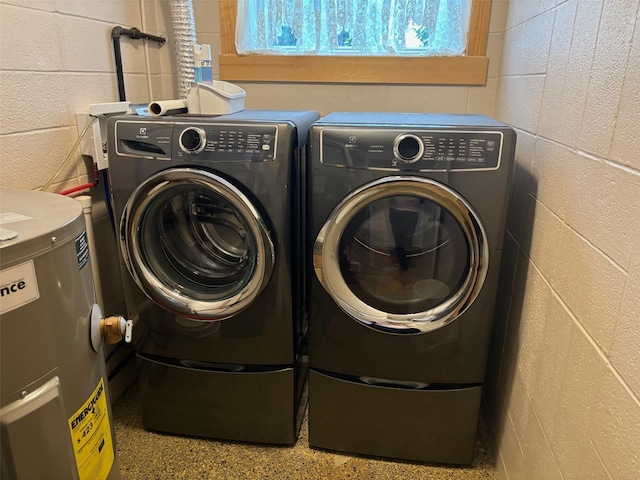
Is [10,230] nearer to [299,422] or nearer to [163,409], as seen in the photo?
[163,409]

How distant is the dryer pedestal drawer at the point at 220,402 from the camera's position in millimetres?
1654

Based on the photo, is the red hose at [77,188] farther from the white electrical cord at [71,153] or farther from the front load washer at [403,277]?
the front load washer at [403,277]

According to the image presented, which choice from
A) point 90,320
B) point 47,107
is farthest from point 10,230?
point 47,107

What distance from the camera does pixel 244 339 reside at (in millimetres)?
1586

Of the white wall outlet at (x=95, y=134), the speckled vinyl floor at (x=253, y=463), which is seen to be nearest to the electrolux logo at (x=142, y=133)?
the white wall outlet at (x=95, y=134)

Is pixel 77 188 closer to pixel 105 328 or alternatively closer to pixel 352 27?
pixel 105 328

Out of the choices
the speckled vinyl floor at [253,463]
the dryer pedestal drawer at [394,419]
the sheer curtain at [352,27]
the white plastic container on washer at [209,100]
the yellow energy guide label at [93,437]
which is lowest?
the speckled vinyl floor at [253,463]

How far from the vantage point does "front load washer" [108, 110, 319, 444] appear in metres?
1.40

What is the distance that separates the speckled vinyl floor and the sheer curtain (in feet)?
5.26

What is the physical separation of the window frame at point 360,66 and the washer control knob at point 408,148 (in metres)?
0.88

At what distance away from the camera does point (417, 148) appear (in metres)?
1.34

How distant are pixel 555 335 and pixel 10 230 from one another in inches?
48.4

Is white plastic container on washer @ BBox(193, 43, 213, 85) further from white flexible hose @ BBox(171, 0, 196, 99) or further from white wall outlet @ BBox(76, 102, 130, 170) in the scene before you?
white wall outlet @ BBox(76, 102, 130, 170)

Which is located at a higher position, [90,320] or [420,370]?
[90,320]
